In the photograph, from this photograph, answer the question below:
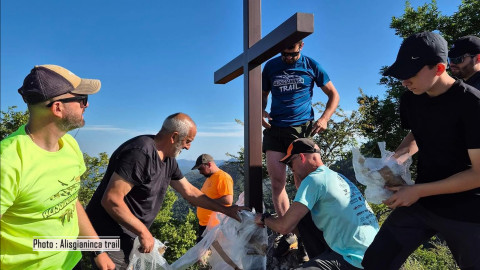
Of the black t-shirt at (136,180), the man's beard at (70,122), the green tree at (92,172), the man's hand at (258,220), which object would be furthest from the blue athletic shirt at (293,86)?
the green tree at (92,172)

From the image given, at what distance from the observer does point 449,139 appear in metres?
2.01

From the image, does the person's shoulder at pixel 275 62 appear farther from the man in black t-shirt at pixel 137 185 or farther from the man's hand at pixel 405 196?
the man's hand at pixel 405 196

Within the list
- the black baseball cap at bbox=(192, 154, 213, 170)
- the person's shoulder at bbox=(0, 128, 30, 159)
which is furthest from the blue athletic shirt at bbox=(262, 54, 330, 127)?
the black baseball cap at bbox=(192, 154, 213, 170)

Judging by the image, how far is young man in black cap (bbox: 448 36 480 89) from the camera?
9.41 ft

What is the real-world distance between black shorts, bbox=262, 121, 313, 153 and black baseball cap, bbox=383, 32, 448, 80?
147cm

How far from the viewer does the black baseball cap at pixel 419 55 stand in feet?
6.41

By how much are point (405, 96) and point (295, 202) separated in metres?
0.96

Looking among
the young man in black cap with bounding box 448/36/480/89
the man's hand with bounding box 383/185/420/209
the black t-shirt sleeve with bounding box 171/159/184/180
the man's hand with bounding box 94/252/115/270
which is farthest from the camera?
the black t-shirt sleeve with bounding box 171/159/184/180

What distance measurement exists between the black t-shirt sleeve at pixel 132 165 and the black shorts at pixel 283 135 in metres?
1.26

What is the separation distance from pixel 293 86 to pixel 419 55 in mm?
1568

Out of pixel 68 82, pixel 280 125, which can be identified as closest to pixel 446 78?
pixel 280 125

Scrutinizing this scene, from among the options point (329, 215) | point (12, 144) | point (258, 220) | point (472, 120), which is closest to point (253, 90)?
point (258, 220)

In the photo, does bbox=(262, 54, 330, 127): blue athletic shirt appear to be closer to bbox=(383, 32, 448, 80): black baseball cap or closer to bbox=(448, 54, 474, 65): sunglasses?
bbox=(448, 54, 474, 65): sunglasses
